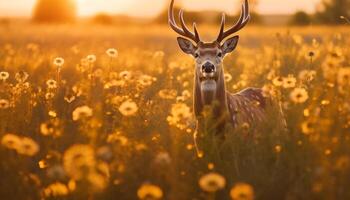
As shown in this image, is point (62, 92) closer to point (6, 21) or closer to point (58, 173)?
point (58, 173)

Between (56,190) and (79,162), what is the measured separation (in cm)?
45

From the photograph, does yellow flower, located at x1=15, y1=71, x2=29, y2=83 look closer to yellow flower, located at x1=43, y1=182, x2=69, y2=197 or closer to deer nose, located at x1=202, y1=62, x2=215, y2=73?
deer nose, located at x1=202, y1=62, x2=215, y2=73

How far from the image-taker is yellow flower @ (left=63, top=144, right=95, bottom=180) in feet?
12.4

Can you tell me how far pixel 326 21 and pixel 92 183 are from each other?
3501 centimetres

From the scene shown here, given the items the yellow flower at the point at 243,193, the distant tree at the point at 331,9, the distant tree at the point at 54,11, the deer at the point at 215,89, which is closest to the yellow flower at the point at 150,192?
the yellow flower at the point at 243,193

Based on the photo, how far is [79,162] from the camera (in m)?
3.80

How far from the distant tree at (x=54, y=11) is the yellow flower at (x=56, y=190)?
52.4 metres

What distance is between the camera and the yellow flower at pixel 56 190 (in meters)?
4.09

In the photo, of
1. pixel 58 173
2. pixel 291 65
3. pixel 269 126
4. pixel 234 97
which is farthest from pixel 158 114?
pixel 291 65

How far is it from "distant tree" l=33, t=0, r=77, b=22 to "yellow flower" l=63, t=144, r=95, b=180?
52778mm

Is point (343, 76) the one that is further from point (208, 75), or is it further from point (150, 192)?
point (150, 192)

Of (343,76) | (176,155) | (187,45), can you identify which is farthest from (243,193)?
(187,45)

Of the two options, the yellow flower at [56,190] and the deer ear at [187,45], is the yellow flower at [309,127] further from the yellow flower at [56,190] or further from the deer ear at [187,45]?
the deer ear at [187,45]

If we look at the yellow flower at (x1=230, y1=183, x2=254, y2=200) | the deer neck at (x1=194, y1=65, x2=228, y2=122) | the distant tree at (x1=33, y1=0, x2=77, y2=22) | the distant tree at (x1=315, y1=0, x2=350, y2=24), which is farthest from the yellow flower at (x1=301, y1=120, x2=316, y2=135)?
the distant tree at (x1=33, y1=0, x2=77, y2=22)
